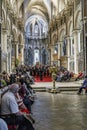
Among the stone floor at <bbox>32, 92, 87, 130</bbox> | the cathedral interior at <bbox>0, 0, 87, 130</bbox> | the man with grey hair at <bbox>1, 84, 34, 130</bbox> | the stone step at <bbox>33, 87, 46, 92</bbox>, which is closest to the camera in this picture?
the man with grey hair at <bbox>1, 84, 34, 130</bbox>

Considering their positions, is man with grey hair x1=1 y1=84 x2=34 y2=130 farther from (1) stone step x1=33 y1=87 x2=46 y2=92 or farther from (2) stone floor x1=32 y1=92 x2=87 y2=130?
(1) stone step x1=33 y1=87 x2=46 y2=92

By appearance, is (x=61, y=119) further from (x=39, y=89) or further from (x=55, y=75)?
(x=39, y=89)

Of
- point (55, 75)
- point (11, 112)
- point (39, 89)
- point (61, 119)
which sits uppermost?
point (11, 112)

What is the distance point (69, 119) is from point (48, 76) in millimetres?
28174

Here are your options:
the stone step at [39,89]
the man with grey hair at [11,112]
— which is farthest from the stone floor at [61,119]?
the stone step at [39,89]

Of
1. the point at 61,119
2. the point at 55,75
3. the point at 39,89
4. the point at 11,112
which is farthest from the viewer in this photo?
the point at 39,89

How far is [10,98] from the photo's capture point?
627 centimetres

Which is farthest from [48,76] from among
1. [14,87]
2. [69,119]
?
[14,87]

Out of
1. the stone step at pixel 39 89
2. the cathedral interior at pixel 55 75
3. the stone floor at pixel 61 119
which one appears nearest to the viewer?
the stone floor at pixel 61 119

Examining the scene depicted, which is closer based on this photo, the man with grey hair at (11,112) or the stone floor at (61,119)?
the man with grey hair at (11,112)

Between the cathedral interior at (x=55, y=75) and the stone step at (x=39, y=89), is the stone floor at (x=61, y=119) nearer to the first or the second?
the cathedral interior at (x=55, y=75)

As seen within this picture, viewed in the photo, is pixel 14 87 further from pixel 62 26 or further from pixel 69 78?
pixel 62 26

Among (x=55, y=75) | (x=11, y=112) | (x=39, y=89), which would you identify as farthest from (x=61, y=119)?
(x=39, y=89)

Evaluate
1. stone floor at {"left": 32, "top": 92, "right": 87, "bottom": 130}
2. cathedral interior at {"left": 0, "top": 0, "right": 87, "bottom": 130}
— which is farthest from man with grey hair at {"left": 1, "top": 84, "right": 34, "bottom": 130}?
stone floor at {"left": 32, "top": 92, "right": 87, "bottom": 130}
